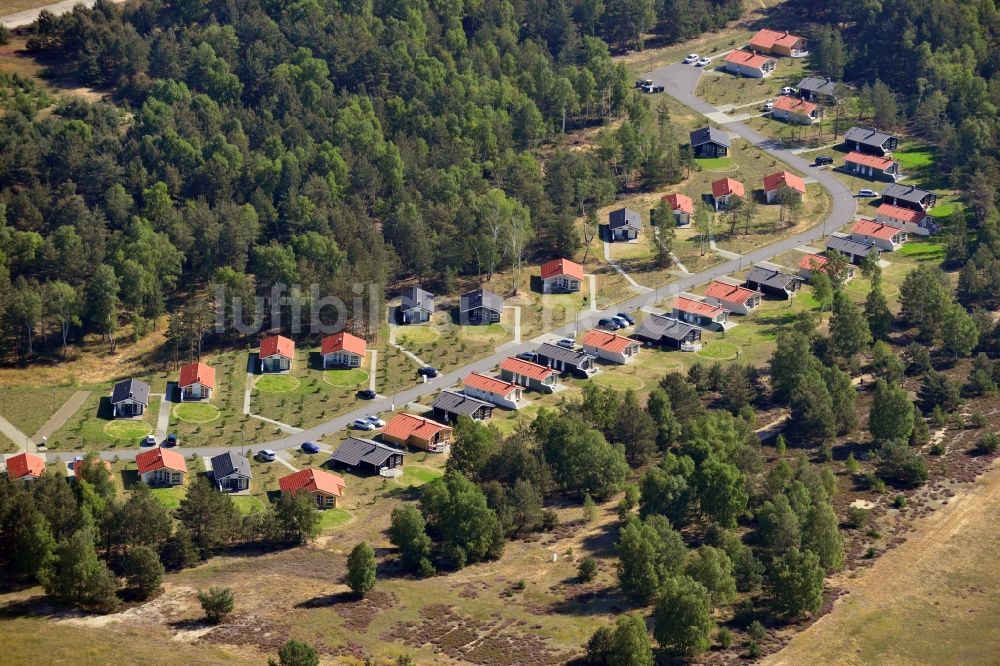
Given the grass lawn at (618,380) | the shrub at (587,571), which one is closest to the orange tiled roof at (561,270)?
the grass lawn at (618,380)

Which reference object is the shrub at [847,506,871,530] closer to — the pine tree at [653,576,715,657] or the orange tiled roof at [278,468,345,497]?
the pine tree at [653,576,715,657]

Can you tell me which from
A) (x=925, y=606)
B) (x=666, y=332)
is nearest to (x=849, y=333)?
(x=666, y=332)

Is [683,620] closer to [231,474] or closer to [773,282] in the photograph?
[231,474]

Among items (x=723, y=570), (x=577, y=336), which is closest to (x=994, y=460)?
(x=723, y=570)

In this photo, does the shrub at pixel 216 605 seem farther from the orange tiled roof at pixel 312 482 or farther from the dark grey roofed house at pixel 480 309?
the dark grey roofed house at pixel 480 309

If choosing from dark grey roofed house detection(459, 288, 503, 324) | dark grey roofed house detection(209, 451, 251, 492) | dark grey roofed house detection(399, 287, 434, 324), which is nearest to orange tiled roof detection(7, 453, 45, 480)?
dark grey roofed house detection(209, 451, 251, 492)
